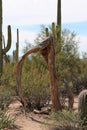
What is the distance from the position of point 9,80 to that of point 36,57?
2707mm

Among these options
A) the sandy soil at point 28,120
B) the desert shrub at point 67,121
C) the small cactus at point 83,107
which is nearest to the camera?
the small cactus at point 83,107

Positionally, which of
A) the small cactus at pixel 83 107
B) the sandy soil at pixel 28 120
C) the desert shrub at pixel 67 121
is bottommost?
the sandy soil at pixel 28 120

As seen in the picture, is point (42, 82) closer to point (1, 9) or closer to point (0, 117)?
point (0, 117)

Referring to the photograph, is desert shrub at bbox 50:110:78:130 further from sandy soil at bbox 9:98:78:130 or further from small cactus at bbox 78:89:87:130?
sandy soil at bbox 9:98:78:130

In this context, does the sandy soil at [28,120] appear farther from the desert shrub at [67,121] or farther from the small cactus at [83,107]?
the small cactus at [83,107]

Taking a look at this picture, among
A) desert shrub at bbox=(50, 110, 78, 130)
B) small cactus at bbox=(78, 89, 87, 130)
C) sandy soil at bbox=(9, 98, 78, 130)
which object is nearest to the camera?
small cactus at bbox=(78, 89, 87, 130)

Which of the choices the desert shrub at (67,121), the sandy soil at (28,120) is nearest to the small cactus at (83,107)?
the desert shrub at (67,121)

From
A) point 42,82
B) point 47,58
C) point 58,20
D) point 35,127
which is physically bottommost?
point 35,127

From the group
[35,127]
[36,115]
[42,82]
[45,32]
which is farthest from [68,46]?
[35,127]

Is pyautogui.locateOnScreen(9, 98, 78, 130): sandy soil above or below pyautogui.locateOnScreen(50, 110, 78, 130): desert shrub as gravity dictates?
below

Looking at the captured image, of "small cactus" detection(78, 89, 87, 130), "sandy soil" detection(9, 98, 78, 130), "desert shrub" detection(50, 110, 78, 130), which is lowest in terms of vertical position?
"sandy soil" detection(9, 98, 78, 130)

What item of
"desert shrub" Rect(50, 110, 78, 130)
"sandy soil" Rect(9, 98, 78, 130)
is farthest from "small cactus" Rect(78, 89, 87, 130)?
"sandy soil" Rect(9, 98, 78, 130)

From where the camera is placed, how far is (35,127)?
11031 millimetres

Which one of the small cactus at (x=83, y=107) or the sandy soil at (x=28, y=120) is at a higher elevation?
the small cactus at (x=83, y=107)
